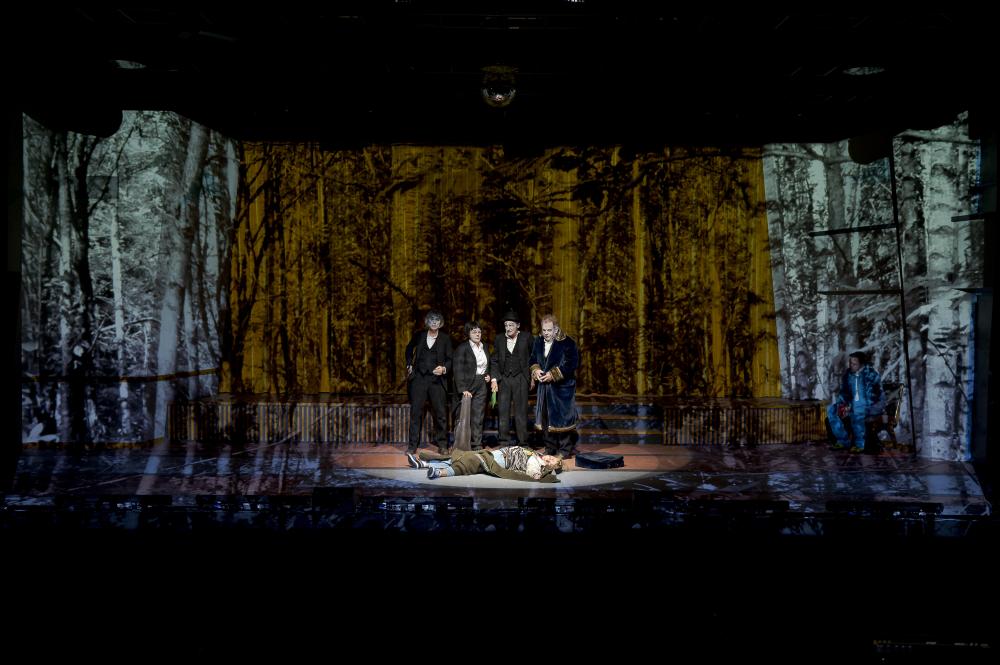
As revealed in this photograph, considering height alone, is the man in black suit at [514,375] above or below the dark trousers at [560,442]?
above

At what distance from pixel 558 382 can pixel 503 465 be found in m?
1.41

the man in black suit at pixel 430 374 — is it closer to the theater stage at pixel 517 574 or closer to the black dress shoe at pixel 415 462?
the black dress shoe at pixel 415 462

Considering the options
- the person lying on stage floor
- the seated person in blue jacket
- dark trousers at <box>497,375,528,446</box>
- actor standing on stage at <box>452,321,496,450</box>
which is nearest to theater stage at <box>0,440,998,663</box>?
the person lying on stage floor

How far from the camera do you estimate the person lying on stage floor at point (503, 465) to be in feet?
20.5

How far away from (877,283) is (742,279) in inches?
69.9

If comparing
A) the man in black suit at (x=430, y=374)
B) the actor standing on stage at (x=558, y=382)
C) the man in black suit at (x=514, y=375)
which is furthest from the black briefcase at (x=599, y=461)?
the man in black suit at (x=430, y=374)

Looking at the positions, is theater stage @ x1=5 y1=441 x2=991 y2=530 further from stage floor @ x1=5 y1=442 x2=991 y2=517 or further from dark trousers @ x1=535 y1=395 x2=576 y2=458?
dark trousers @ x1=535 y1=395 x2=576 y2=458

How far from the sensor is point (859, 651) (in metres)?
2.74

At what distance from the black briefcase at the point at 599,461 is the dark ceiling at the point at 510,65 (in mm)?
3991

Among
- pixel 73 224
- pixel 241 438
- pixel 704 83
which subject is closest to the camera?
pixel 704 83

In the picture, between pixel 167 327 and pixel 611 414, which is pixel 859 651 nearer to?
pixel 611 414

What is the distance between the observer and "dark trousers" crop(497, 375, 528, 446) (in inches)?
300

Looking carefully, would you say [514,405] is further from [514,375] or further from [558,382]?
[558,382]

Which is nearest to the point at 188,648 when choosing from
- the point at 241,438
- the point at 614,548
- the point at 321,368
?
the point at 614,548
